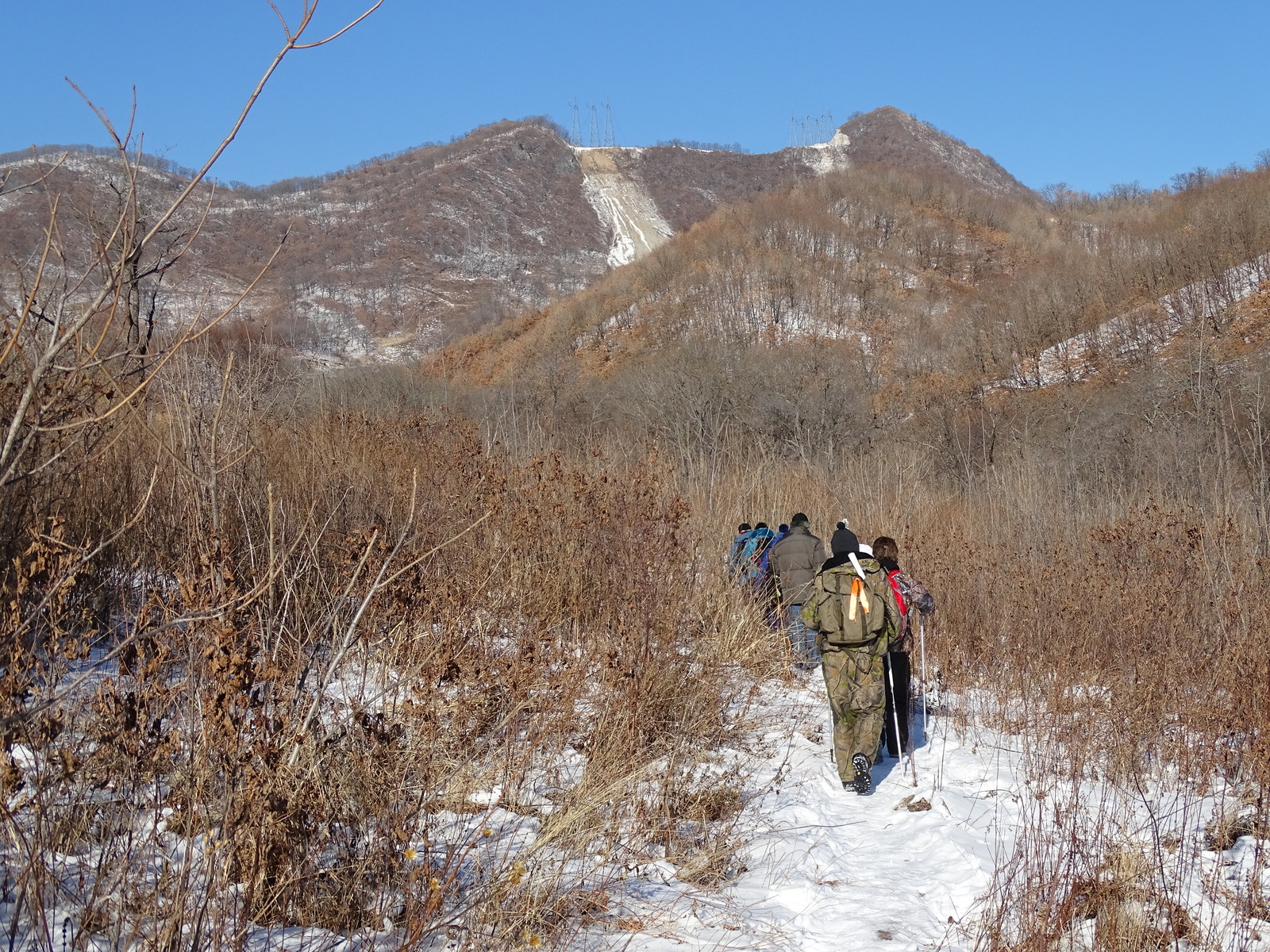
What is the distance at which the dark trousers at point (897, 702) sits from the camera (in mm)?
6020

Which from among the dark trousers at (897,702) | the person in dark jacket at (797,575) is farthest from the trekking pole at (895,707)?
the person in dark jacket at (797,575)

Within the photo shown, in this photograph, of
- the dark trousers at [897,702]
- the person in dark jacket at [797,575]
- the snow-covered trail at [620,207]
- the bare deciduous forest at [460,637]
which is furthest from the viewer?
the snow-covered trail at [620,207]

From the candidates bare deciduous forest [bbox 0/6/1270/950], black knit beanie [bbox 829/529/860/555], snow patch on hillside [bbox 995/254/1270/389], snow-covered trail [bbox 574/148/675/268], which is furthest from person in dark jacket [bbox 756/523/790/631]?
snow-covered trail [bbox 574/148/675/268]

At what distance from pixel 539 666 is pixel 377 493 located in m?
3.15

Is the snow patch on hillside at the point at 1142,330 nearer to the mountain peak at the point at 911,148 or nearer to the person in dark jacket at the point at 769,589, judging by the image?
the person in dark jacket at the point at 769,589

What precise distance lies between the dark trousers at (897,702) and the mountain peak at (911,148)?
79740mm

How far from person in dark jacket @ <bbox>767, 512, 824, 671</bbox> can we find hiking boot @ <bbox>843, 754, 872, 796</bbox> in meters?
2.18

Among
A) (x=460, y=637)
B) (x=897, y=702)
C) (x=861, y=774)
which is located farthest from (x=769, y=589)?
(x=460, y=637)

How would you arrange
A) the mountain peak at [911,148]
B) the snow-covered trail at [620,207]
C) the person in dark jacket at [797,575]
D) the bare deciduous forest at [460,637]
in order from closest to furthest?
the bare deciduous forest at [460,637] < the person in dark jacket at [797,575] < the snow-covered trail at [620,207] < the mountain peak at [911,148]

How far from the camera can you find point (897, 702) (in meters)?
6.21

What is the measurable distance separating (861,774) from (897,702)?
36.6 inches

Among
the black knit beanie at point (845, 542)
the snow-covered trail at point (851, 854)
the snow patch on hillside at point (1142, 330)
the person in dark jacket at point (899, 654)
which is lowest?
the snow-covered trail at point (851, 854)

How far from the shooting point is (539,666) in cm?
476

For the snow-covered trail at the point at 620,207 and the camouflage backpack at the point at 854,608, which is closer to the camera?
the camouflage backpack at the point at 854,608
